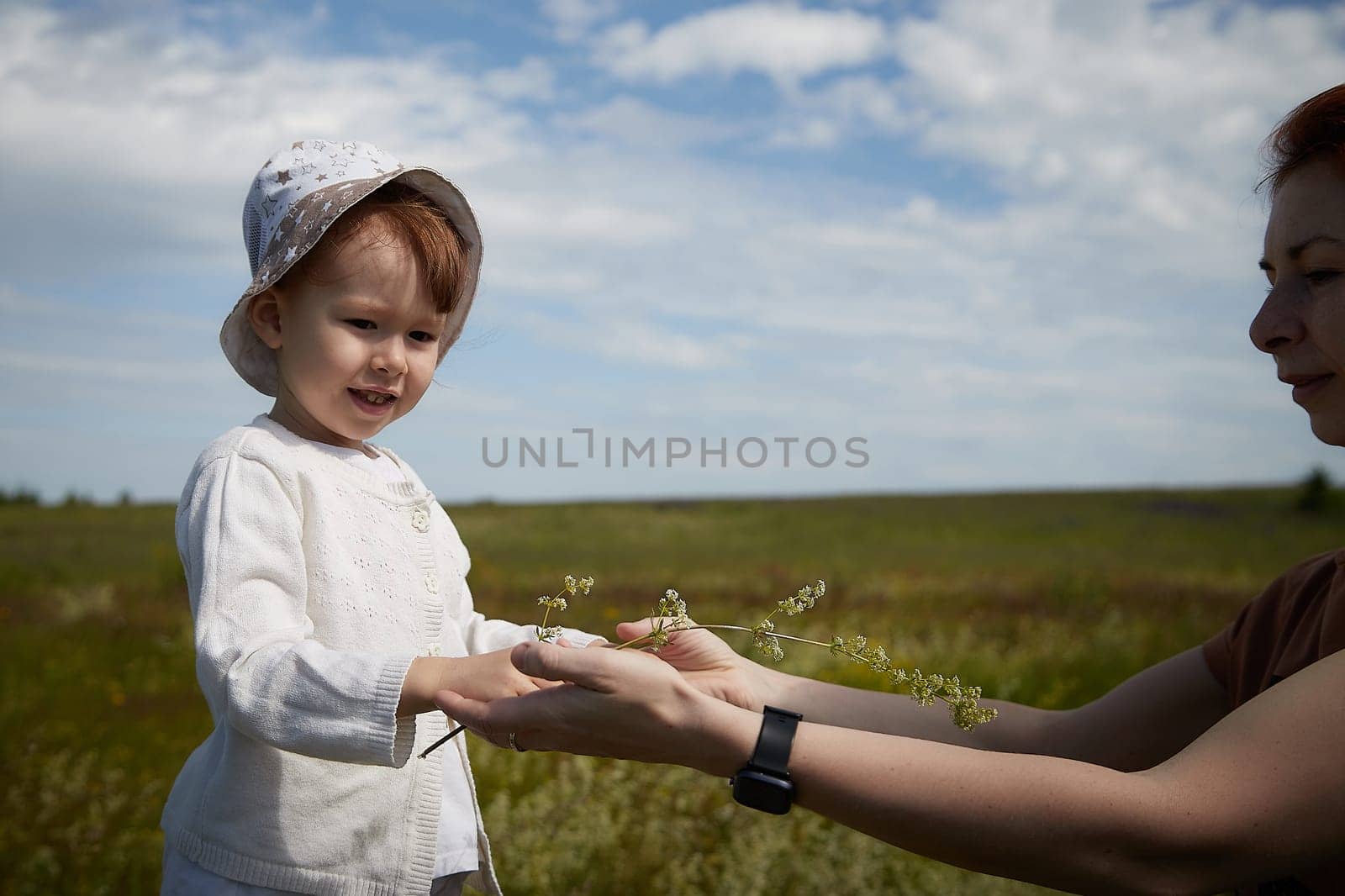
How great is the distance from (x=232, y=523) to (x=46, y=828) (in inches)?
165

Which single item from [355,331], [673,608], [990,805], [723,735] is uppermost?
[355,331]

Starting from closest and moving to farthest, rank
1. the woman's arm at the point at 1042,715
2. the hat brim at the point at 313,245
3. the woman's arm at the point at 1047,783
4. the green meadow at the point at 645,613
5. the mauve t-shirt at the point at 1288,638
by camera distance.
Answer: the woman's arm at the point at 1047,783 → the mauve t-shirt at the point at 1288,638 → the hat brim at the point at 313,245 → the woman's arm at the point at 1042,715 → the green meadow at the point at 645,613

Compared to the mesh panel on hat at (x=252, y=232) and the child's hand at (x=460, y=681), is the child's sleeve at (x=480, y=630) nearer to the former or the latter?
the child's hand at (x=460, y=681)

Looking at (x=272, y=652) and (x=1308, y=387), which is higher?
(x=1308, y=387)

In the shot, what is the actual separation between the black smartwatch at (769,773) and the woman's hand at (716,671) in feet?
2.52

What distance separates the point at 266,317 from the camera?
2.66 m

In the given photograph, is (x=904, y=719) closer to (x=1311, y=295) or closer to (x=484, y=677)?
(x=484, y=677)

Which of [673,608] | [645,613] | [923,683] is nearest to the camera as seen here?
[923,683]

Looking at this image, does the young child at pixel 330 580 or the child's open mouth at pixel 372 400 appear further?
the child's open mouth at pixel 372 400

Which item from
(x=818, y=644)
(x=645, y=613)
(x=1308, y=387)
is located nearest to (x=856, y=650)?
(x=818, y=644)

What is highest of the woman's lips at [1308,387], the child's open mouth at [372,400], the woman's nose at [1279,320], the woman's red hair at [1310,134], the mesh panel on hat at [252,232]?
the woman's red hair at [1310,134]

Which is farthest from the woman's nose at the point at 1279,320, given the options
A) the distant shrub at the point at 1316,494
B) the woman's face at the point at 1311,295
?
the distant shrub at the point at 1316,494

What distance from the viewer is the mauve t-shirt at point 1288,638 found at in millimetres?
2336

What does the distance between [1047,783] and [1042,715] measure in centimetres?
106
